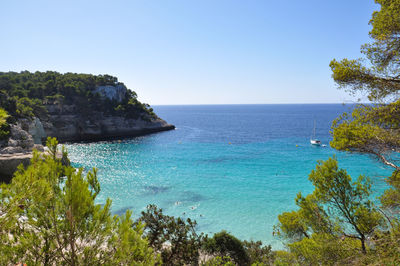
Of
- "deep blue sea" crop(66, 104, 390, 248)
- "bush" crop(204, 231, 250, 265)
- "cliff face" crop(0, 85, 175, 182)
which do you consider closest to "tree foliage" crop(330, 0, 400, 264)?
"deep blue sea" crop(66, 104, 390, 248)

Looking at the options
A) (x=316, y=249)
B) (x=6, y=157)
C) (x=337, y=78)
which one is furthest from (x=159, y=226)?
(x=6, y=157)

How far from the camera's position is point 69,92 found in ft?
217

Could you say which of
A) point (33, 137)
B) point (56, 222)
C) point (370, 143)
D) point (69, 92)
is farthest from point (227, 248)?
point (69, 92)

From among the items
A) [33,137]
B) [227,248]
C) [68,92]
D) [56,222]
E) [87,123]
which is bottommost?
[227,248]

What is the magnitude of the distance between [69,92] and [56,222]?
7275 centimetres

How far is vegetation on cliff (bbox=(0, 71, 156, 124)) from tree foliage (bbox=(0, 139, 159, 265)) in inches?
2276

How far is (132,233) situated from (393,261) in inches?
225

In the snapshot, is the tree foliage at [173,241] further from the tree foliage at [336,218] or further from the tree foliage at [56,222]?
the tree foliage at [56,222]

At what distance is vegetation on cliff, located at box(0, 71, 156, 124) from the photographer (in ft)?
191

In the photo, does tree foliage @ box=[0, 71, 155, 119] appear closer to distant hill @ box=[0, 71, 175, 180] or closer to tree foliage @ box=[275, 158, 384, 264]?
distant hill @ box=[0, 71, 175, 180]

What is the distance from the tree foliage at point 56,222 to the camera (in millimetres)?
4535

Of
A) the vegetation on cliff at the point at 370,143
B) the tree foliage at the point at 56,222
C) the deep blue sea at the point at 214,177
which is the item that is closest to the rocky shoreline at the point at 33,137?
the tree foliage at the point at 56,222

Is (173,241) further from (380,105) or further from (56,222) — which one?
(380,105)

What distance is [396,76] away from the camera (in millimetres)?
6609
